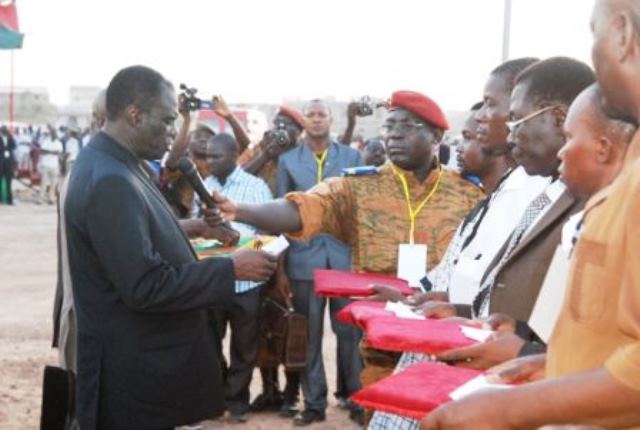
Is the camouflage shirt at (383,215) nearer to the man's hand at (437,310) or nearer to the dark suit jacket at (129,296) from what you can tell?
the dark suit jacket at (129,296)

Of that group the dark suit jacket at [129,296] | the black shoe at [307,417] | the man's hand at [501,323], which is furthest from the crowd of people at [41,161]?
the man's hand at [501,323]

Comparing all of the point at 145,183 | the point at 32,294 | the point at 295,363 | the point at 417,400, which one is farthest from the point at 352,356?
the point at 32,294

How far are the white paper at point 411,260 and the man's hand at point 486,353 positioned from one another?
5.47 feet

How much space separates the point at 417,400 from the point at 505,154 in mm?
2159

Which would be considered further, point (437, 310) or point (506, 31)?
point (506, 31)

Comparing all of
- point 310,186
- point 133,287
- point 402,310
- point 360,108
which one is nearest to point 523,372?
point 402,310

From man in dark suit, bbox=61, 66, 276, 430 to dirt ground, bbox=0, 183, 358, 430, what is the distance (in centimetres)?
283

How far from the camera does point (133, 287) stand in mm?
3227

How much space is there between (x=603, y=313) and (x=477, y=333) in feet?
3.54

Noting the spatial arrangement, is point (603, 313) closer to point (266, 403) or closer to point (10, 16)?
point (266, 403)

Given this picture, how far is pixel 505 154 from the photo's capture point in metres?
4.00

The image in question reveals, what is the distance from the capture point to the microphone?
3709 mm

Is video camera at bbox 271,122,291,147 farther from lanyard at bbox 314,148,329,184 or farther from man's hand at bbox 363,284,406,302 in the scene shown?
man's hand at bbox 363,284,406,302

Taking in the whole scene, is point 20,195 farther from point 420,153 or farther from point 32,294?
point 420,153
